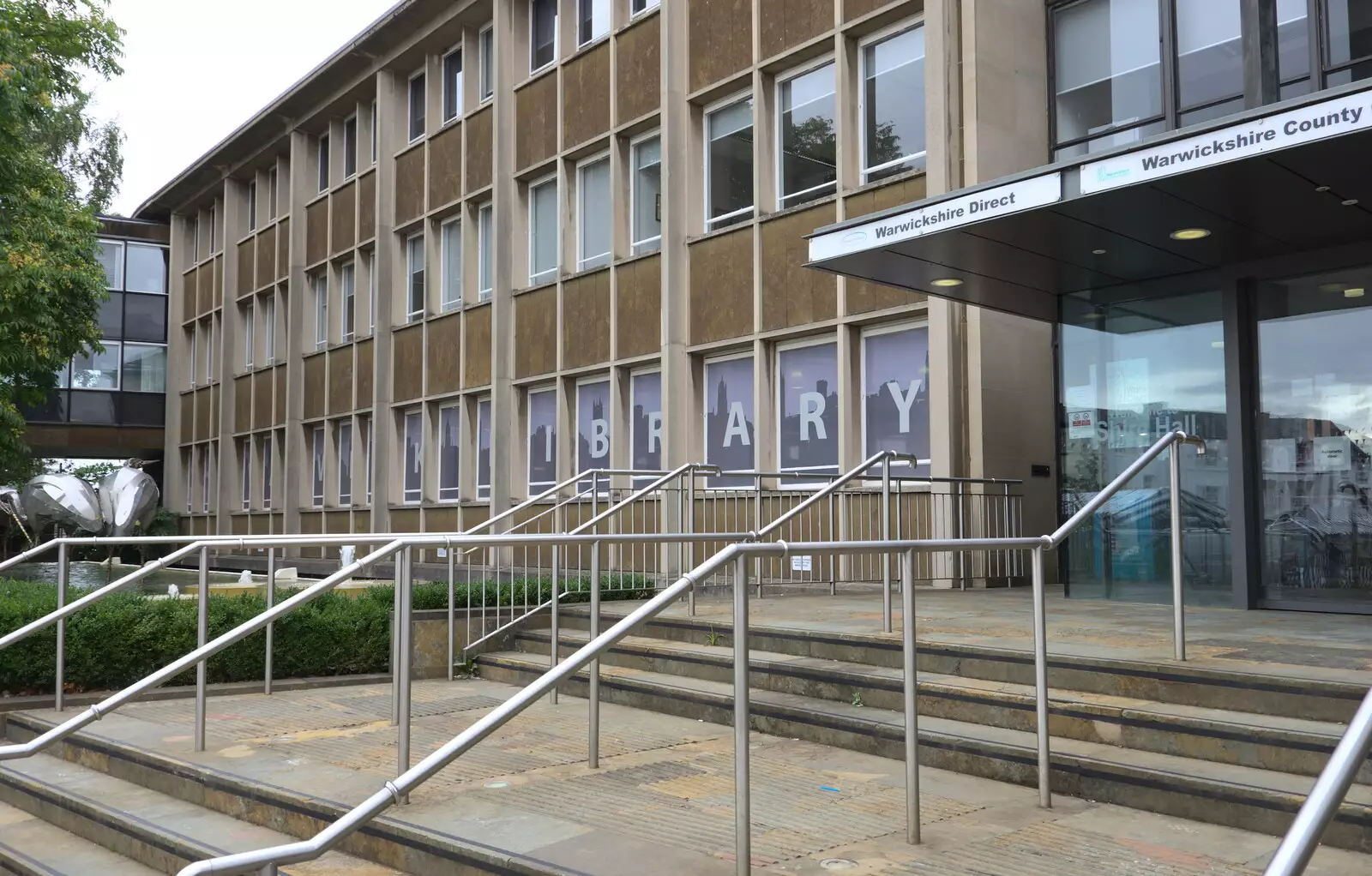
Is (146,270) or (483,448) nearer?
(483,448)

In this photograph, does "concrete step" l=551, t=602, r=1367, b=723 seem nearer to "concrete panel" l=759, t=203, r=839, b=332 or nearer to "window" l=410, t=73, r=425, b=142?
"concrete panel" l=759, t=203, r=839, b=332

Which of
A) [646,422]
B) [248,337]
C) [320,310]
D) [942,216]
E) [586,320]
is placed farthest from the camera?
[248,337]

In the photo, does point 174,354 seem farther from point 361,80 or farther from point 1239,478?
point 1239,478

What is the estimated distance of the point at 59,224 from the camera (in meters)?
20.4

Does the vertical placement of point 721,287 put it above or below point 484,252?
below

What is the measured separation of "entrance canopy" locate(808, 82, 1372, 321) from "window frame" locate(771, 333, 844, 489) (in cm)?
314

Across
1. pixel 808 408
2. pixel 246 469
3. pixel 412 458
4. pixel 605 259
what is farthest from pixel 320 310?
pixel 808 408

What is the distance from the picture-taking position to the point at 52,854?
5680 millimetres

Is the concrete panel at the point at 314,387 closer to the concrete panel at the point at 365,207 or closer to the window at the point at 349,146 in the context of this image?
the concrete panel at the point at 365,207

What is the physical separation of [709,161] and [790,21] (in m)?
2.37

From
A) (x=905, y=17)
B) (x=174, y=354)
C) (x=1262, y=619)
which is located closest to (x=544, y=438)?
(x=905, y=17)

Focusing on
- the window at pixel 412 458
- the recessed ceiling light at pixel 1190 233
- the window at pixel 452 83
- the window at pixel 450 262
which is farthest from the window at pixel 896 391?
the window at pixel 452 83

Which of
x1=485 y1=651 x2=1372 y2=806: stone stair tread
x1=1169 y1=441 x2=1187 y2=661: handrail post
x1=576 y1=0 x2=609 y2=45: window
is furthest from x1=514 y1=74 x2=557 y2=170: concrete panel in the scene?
x1=1169 y1=441 x2=1187 y2=661: handrail post

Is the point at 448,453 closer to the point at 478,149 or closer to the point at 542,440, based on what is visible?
the point at 542,440
